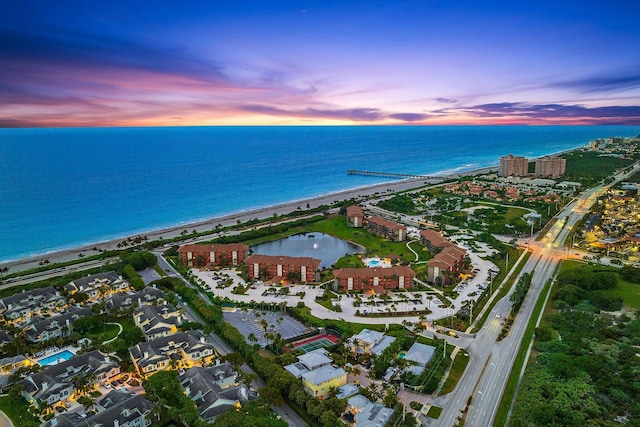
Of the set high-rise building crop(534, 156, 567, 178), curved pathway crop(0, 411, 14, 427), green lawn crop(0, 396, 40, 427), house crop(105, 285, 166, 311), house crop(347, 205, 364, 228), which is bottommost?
curved pathway crop(0, 411, 14, 427)

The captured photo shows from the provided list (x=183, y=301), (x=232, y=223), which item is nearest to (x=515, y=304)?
(x=183, y=301)

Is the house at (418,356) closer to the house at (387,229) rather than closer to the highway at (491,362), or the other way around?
the highway at (491,362)

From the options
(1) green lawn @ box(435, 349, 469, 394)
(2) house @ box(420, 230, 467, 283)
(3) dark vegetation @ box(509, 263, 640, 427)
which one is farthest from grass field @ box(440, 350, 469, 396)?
(2) house @ box(420, 230, 467, 283)

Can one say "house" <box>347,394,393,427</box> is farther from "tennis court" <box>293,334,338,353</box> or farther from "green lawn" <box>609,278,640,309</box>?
"green lawn" <box>609,278,640,309</box>

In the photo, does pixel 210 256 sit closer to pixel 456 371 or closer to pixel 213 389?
pixel 213 389

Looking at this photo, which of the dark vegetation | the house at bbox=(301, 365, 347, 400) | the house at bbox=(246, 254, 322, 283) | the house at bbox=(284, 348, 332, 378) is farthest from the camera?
the house at bbox=(246, 254, 322, 283)
